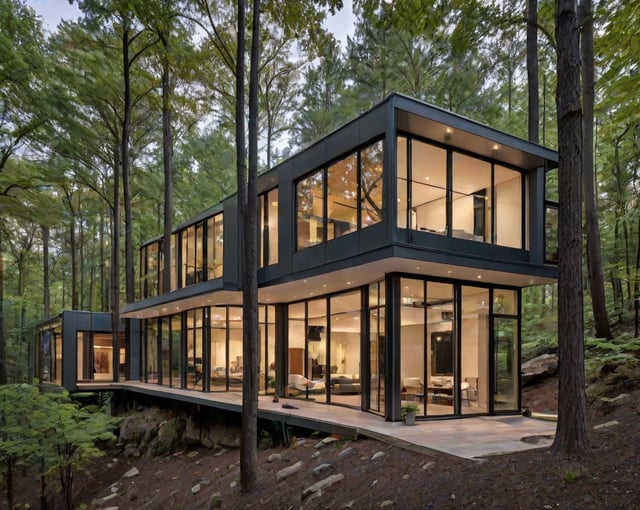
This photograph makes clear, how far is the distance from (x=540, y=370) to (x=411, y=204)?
7.16 m

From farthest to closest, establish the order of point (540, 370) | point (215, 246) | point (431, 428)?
point (215, 246), point (540, 370), point (431, 428)

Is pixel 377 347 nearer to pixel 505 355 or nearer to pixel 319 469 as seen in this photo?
pixel 505 355

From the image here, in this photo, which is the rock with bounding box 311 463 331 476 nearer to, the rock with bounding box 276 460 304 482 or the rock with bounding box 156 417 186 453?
the rock with bounding box 276 460 304 482

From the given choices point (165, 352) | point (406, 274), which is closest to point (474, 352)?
point (406, 274)

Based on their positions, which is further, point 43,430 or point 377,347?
point 43,430

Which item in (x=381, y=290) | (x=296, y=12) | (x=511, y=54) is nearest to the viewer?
(x=296, y=12)

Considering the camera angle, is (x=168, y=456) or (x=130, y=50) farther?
(x=130, y=50)

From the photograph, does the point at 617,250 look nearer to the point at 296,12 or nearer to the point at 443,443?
the point at 443,443

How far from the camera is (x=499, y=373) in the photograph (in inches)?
420

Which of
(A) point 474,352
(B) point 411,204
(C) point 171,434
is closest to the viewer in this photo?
(B) point 411,204

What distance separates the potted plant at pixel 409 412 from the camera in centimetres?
880

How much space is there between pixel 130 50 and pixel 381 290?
53.2 feet

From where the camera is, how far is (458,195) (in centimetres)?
1001

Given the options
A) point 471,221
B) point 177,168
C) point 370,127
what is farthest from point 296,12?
point 177,168
